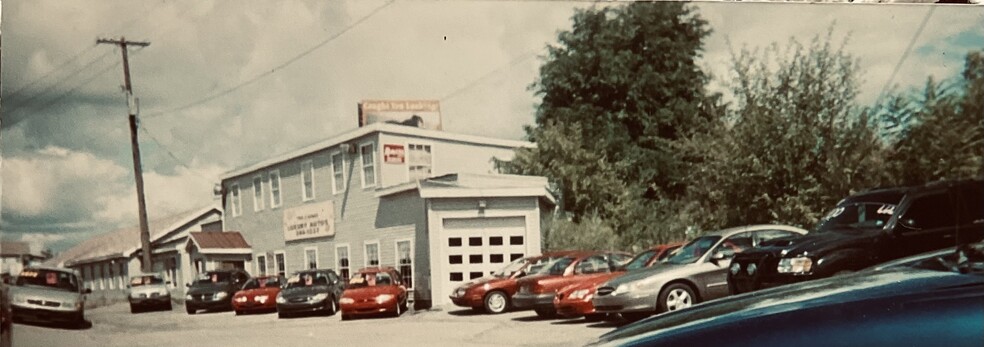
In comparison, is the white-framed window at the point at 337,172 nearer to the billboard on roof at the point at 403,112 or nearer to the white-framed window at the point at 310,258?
the billboard on roof at the point at 403,112

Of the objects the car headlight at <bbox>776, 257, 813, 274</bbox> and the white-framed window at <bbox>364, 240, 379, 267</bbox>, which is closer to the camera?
the car headlight at <bbox>776, 257, 813, 274</bbox>

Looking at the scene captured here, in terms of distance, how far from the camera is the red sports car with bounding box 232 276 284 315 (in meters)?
7.38

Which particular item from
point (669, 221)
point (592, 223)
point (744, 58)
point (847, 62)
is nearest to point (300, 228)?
point (592, 223)

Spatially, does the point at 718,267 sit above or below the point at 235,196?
below

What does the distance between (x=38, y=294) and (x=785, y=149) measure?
670cm

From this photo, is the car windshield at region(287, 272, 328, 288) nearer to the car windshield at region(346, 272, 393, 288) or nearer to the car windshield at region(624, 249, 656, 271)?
the car windshield at region(346, 272, 393, 288)

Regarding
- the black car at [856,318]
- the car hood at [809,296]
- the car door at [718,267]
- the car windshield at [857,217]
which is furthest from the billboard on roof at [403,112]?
the black car at [856,318]

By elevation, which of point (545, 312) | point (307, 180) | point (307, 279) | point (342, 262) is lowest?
point (545, 312)

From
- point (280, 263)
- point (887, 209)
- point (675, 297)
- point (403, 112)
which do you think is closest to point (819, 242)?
point (887, 209)

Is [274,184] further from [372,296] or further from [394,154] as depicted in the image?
[372,296]

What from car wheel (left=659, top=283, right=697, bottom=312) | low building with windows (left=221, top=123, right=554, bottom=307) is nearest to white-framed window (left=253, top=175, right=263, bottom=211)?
low building with windows (left=221, top=123, right=554, bottom=307)

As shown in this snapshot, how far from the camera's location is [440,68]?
6840 mm

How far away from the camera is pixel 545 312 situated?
8.70 meters

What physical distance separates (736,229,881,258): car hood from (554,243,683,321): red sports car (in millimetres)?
1036
